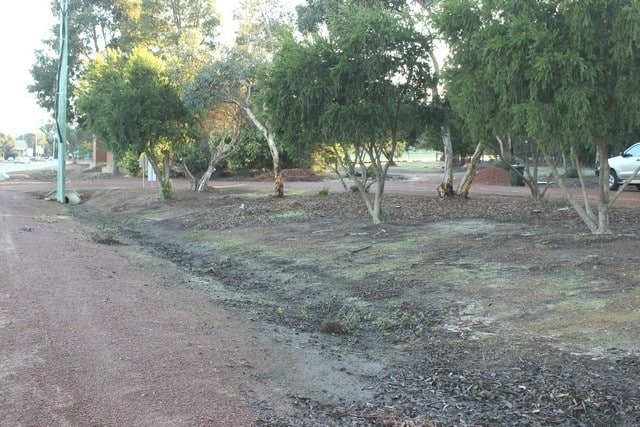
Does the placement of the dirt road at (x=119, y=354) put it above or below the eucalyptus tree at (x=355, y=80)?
below

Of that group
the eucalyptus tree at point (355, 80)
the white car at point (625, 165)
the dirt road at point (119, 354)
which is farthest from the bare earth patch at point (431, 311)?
the white car at point (625, 165)

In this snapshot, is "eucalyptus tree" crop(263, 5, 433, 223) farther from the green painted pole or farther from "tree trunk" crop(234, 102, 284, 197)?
the green painted pole

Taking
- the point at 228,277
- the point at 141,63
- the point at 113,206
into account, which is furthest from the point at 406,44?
the point at 113,206

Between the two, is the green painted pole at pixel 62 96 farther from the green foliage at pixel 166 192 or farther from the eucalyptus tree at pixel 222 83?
the eucalyptus tree at pixel 222 83

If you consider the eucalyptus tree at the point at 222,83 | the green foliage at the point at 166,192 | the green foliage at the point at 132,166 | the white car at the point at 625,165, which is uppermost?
the eucalyptus tree at the point at 222,83

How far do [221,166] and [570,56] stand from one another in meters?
38.9

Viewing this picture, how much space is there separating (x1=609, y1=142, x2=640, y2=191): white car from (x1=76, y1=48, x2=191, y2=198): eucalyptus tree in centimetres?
1702

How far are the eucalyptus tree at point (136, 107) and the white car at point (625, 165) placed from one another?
1702 cm

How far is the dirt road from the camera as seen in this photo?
484 centimetres

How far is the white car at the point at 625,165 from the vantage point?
81.1 ft

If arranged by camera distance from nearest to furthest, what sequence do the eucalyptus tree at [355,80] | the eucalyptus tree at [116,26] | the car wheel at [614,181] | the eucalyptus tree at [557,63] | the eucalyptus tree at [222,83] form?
the eucalyptus tree at [557,63]
the eucalyptus tree at [355,80]
the eucalyptus tree at [222,83]
the car wheel at [614,181]
the eucalyptus tree at [116,26]

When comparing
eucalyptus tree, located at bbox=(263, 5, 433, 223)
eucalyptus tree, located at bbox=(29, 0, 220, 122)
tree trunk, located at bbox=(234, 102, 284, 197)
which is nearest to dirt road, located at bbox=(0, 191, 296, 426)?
eucalyptus tree, located at bbox=(263, 5, 433, 223)

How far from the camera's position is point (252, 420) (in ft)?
15.7

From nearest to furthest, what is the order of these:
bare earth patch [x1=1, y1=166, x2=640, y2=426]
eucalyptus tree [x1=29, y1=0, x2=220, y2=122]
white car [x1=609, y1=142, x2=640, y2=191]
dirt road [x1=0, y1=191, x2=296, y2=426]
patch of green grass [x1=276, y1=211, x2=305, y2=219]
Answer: dirt road [x1=0, y1=191, x2=296, y2=426], bare earth patch [x1=1, y1=166, x2=640, y2=426], patch of green grass [x1=276, y1=211, x2=305, y2=219], white car [x1=609, y1=142, x2=640, y2=191], eucalyptus tree [x1=29, y1=0, x2=220, y2=122]
